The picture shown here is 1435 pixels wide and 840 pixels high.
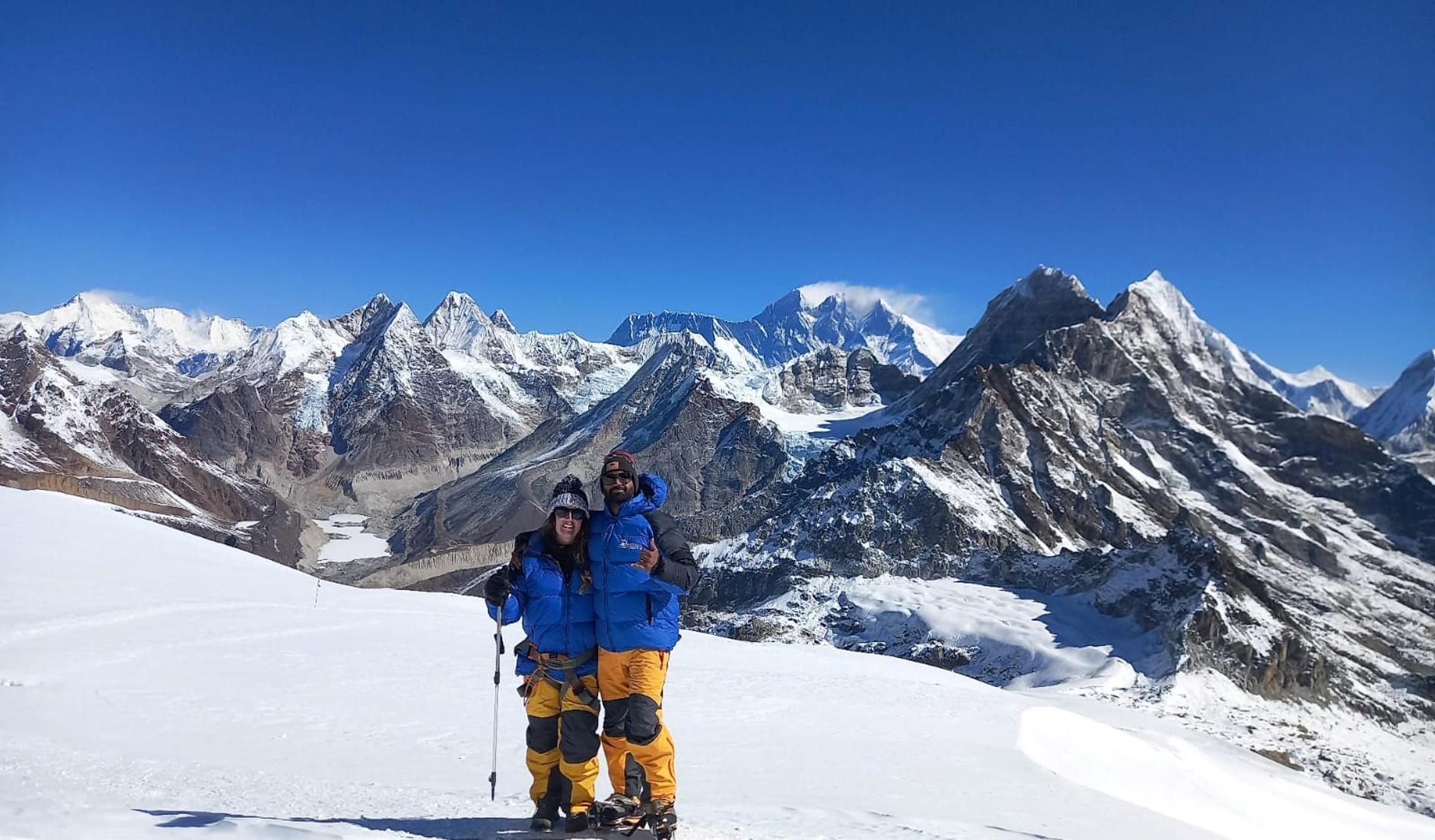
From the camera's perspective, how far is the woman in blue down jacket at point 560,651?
8641mm

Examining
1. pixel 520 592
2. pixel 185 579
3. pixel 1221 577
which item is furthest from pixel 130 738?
pixel 1221 577

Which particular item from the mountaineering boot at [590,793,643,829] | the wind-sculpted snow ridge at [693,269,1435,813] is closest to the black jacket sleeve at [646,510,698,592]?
the mountaineering boot at [590,793,643,829]

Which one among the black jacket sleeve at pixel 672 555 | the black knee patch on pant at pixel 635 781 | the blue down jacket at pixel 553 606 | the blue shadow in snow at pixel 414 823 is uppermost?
the black jacket sleeve at pixel 672 555

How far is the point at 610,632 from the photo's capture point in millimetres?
→ 8625

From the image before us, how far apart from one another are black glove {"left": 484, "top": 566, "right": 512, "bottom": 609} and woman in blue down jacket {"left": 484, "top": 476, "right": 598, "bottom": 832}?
11 mm

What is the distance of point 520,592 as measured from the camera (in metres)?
8.91

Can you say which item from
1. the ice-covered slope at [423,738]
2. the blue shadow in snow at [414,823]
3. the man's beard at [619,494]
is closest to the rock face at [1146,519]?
the ice-covered slope at [423,738]

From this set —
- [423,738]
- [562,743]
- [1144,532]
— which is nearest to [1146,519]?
[1144,532]

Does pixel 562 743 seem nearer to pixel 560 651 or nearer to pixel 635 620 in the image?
pixel 560 651

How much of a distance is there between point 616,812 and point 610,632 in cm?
164

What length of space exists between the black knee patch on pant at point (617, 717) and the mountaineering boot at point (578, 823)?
77 cm

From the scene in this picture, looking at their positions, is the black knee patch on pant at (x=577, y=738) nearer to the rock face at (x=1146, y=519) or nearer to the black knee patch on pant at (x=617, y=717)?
the black knee patch on pant at (x=617, y=717)

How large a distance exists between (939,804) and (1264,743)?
195 feet

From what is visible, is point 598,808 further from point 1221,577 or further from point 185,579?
point 1221,577
